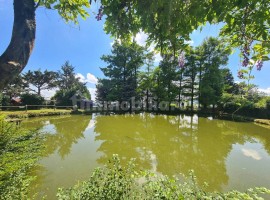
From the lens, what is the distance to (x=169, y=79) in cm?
2905

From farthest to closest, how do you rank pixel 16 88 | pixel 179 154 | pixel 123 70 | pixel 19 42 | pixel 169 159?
pixel 123 70 < pixel 16 88 < pixel 179 154 < pixel 169 159 < pixel 19 42

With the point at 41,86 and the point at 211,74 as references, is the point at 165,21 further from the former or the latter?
the point at 41,86

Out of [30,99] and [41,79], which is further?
[41,79]

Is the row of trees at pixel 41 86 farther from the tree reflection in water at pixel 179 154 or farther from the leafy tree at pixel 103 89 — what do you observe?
the tree reflection in water at pixel 179 154

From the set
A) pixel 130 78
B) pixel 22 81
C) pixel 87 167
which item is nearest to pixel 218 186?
pixel 87 167

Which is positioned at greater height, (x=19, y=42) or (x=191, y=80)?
(x=191, y=80)

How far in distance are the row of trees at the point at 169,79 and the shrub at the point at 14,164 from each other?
68.9ft

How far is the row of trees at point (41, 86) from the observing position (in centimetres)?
2617

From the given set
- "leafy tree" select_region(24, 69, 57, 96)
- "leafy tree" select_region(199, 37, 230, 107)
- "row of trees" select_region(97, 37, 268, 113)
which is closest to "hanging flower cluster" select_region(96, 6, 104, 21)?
"row of trees" select_region(97, 37, 268, 113)

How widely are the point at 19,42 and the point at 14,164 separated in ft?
8.30

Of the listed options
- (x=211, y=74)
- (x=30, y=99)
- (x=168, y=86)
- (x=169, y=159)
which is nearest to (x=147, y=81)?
(x=168, y=86)

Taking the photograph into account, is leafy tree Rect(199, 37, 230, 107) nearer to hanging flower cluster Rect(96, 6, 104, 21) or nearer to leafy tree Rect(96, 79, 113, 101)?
leafy tree Rect(96, 79, 113, 101)

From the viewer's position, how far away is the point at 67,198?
2316mm

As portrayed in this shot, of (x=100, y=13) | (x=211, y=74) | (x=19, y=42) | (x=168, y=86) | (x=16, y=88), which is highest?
(x=211, y=74)
